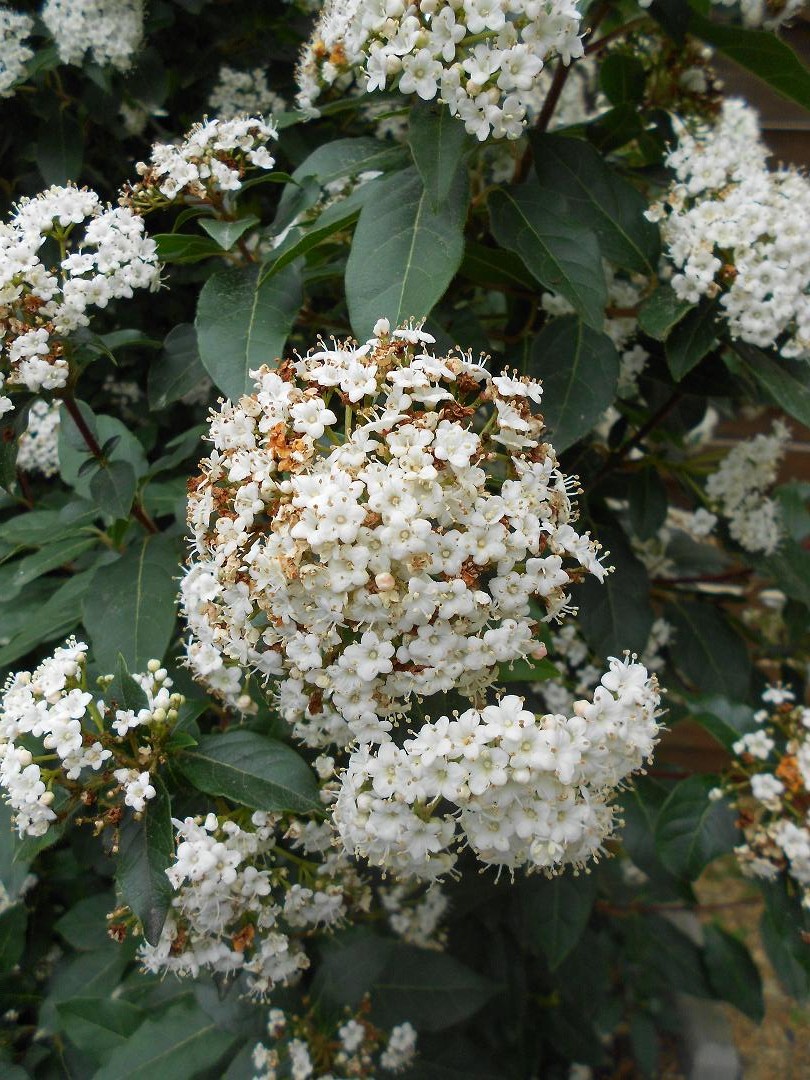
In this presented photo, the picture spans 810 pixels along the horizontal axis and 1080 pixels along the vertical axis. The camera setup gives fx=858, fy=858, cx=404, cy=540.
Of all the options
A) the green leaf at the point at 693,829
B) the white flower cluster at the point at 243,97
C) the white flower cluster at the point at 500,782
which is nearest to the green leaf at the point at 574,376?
the white flower cluster at the point at 500,782

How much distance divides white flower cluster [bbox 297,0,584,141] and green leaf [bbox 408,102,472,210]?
3 cm

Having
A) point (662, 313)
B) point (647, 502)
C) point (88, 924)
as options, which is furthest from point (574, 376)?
point (88, 924)

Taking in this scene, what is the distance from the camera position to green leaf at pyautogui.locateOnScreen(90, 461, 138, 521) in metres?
1.57

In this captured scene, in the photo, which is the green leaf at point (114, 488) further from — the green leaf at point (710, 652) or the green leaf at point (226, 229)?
the green leaf at point (710, 652)

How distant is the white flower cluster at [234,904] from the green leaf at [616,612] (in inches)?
28.8

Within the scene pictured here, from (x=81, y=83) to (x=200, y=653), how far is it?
1.75m

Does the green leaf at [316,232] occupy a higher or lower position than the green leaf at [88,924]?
higher

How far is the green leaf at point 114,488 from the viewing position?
5.14 feet

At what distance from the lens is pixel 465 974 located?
1.98m

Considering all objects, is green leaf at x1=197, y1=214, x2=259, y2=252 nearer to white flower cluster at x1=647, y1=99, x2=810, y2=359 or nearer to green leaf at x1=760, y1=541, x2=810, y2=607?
white flower cluster at x1=647, y1=99, x2=810, y2=359

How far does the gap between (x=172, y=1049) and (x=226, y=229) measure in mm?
1580

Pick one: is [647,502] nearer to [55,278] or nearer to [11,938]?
[55,278]

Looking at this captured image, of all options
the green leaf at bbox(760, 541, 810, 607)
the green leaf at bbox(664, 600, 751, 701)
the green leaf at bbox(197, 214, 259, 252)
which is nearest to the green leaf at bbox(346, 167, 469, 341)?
the green leaf at bbox(197, 214, 259, 252)

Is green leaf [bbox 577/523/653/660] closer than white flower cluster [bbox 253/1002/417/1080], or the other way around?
white flower cluster [bbox 253/1002/417/1080]
